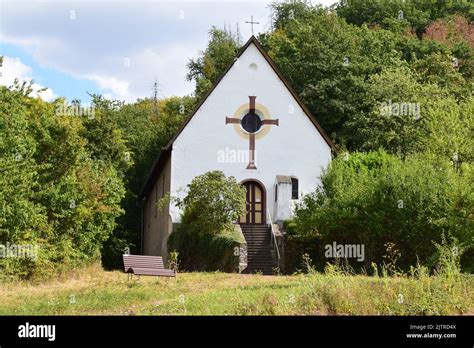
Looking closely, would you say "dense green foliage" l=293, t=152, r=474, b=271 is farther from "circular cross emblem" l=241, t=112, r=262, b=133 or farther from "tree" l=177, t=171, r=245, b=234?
"circular cross emblem" l=241, t=112, r=262, b=133

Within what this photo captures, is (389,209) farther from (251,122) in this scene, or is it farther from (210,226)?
(251,122)

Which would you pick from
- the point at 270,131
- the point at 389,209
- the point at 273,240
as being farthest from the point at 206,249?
the point at 270,131

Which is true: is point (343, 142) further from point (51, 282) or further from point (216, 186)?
point (51, 282)

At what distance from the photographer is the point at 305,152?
36.5 meters

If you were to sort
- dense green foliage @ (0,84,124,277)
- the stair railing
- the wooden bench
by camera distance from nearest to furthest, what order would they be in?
the wooden bench, dense green foliage @ (0,84,124,277), the stair railing

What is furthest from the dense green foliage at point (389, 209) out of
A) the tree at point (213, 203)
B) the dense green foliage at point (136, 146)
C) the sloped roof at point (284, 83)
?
the dense green foliage at point (136, 146)

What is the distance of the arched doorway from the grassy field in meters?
13.9

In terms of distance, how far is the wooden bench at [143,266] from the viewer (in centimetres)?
2198

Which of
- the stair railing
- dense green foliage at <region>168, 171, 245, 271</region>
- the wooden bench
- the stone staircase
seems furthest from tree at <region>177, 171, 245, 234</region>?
the wooden bench

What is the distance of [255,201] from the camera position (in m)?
36.5

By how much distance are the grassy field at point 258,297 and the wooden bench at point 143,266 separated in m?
0.30

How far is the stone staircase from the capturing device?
31.5 metres

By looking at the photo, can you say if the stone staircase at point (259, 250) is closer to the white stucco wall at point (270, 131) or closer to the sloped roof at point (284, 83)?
the white stucco wall at point (270, 131)
